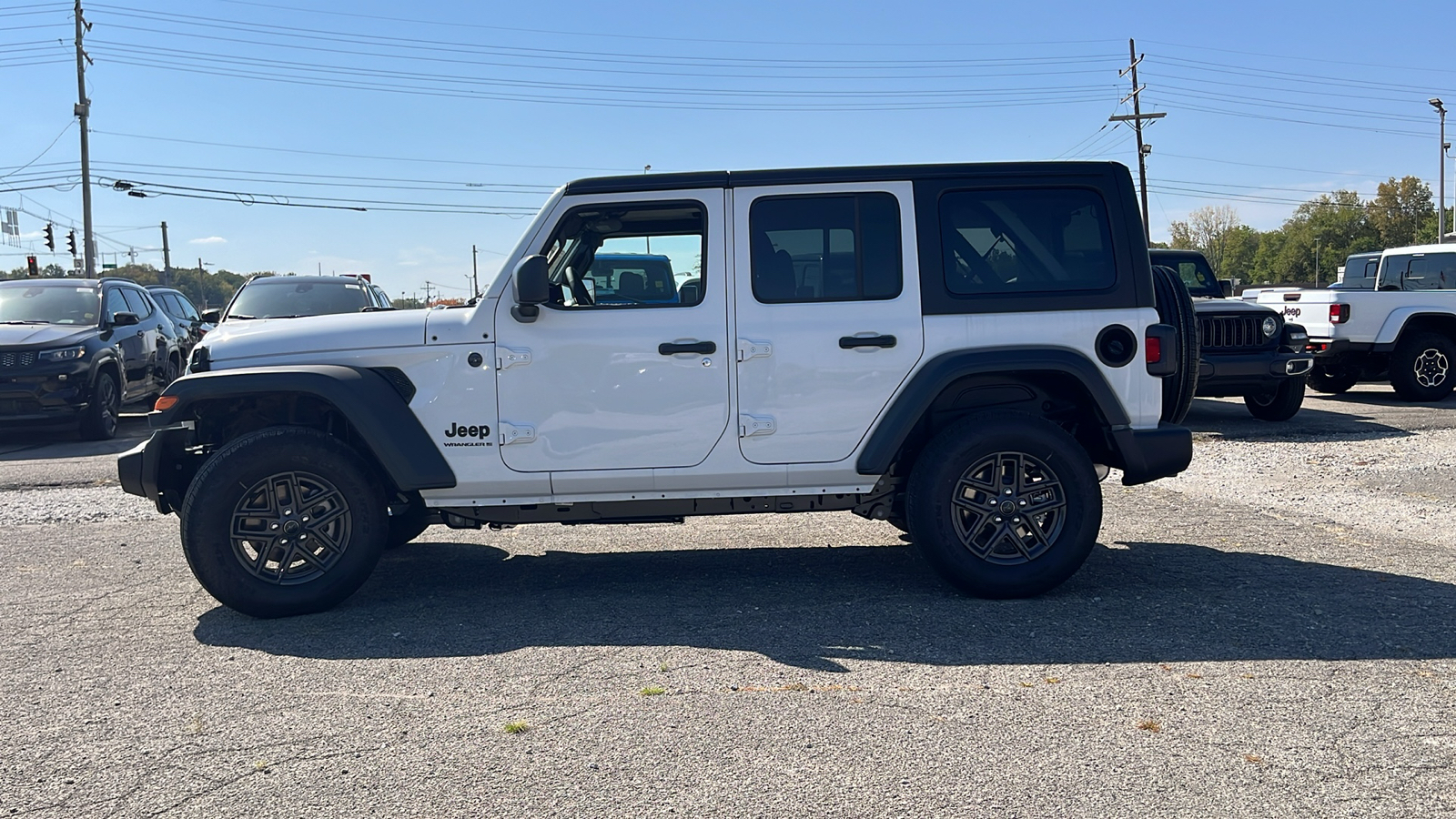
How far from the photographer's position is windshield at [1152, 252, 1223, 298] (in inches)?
528

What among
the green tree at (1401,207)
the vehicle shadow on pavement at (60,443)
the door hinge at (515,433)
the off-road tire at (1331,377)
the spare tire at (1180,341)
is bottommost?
the vehicle shadow on pavement at (60,443)

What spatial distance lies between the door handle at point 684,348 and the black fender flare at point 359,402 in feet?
3.72

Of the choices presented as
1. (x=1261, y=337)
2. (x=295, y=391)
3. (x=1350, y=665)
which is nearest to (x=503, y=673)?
(x=295, y=391)

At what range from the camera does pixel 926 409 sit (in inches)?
210

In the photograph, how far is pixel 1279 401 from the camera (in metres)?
12.2

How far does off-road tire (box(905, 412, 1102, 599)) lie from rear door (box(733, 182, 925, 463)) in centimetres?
43

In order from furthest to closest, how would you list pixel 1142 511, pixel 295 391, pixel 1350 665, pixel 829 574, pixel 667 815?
pixel 1142 511 < pixel 829 574 < pixel 295 391 < pixel 1350 665 < pixel 667 815

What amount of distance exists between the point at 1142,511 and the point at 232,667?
18.7 ft

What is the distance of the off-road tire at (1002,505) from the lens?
522 cm

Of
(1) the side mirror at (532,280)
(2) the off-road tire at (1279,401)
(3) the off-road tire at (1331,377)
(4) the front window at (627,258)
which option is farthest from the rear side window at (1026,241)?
(3) the off-road tire at (1331,377)

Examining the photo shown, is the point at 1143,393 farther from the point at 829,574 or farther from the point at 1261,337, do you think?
the point at 1261,337

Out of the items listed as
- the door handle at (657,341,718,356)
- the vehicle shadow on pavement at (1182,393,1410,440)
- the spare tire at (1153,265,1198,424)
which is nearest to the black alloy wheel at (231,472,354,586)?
the door handle at (657,341,718,356)

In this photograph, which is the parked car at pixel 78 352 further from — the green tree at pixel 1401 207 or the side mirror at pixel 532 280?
the green tree at pixel 1401 207

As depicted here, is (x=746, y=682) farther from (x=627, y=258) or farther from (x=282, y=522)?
(x=282, y=522)
